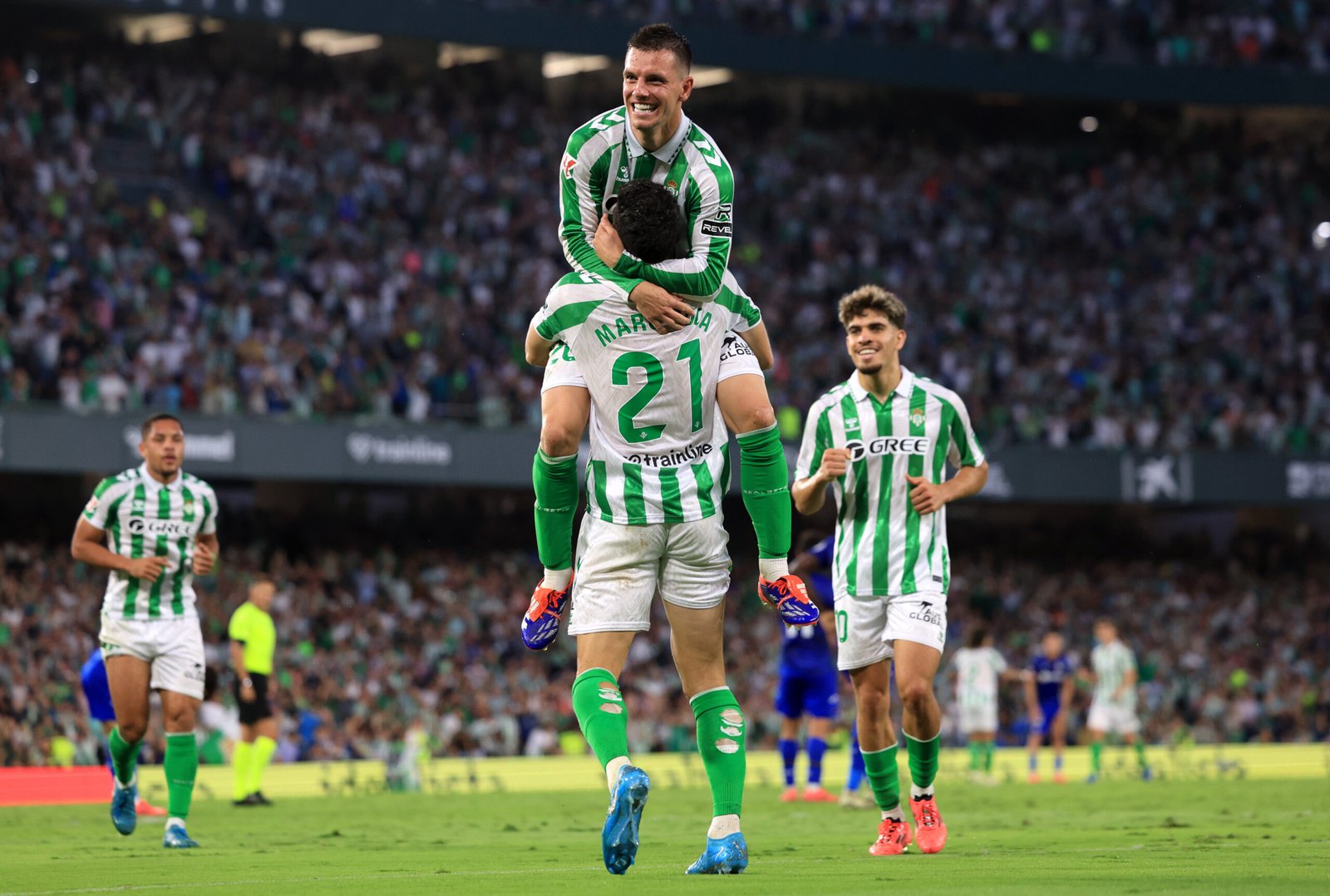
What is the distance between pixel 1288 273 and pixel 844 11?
1079 cm

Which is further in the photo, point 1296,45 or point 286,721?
point 1296,45

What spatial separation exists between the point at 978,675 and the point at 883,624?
13647 mm

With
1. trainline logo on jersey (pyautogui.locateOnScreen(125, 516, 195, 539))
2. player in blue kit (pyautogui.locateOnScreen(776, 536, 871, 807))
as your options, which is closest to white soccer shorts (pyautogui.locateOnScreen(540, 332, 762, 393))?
trainline logo on jersey (pyautogui.locateOnScreen(125, 516, 195, 539))

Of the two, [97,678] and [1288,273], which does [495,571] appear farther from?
[1288,273]

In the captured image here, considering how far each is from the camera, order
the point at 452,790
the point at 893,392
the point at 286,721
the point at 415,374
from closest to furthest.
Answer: the point at 893,392
the point at 452,790
the point at 286,721
the point at 415,374

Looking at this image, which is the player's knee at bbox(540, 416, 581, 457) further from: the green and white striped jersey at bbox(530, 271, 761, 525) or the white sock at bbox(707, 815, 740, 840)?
the white sock at bbox(707, 815, 740, 840)

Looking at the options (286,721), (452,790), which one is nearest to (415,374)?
(286,721)

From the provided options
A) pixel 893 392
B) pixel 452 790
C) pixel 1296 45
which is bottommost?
pixel 452 790

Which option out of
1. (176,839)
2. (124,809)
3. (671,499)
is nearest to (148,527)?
(124,809)

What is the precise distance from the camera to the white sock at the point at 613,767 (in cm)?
652

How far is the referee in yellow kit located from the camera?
1680cm

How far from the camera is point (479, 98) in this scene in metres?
36.2

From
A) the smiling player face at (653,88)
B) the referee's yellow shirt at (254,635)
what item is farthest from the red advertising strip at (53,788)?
the smiling player face at (653,88)

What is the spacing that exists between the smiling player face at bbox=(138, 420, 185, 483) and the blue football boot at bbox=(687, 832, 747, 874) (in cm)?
570
